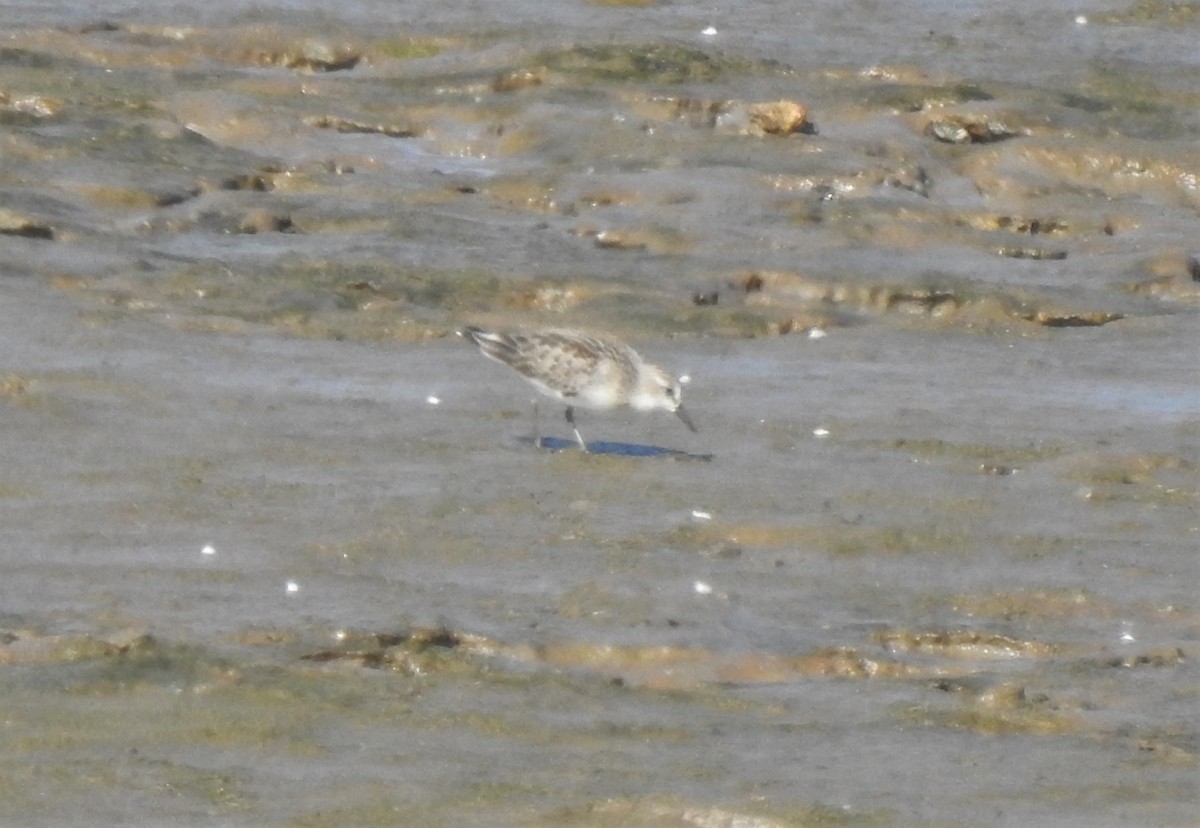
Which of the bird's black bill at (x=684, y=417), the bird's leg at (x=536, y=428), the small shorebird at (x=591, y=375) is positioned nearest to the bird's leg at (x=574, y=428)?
the small shorebird at (x=591, y=375)

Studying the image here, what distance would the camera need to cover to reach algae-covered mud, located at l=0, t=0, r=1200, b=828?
7.03m

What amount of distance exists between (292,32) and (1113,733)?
620 inches

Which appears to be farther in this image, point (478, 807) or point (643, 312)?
point (643, 312)

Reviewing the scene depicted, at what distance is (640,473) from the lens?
36.5ft

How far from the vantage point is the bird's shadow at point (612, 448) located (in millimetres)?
11508

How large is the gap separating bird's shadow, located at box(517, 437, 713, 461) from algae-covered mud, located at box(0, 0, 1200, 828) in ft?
0.34

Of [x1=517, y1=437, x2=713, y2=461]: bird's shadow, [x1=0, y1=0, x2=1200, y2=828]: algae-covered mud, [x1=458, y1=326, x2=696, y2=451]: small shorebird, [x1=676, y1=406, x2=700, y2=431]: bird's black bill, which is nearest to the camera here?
[x1=0, y1=0, x2=1200, y2=828]: algae-covered mud

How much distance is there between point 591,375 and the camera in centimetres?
1160

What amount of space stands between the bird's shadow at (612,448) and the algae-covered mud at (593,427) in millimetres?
104

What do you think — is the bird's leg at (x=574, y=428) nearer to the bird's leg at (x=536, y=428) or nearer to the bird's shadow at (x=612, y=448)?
the bird's shadow at (x=612, y=448)

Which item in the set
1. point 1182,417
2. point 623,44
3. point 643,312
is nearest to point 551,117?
point 623,44

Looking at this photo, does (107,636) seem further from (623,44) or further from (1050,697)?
(623,44)

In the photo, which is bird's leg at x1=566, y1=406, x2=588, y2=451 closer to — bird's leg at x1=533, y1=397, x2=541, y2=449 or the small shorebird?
the small shorebird

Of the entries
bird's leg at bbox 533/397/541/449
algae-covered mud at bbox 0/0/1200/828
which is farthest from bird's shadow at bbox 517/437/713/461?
algae-covered mud at bbox 0/0/1200/828
